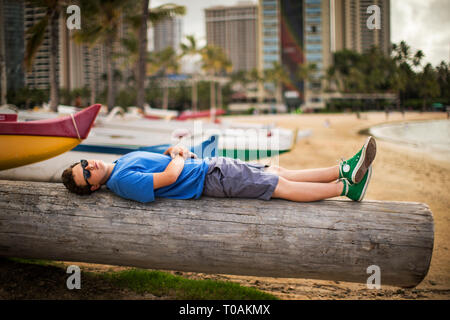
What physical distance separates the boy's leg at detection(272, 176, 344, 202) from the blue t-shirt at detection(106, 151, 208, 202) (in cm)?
64

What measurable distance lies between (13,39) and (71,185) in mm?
5469

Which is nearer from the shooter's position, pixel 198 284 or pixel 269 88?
pixel 198 284

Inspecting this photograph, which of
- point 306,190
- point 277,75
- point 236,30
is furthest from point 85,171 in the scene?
point 236,30

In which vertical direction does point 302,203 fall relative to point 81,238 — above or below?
above

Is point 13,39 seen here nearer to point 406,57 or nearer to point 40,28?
point 40,28

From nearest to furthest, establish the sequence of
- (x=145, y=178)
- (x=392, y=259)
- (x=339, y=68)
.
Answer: (x=392, y=259) → (x=145, y=178) → (x=339, y=68)

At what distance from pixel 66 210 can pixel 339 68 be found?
7877 cm

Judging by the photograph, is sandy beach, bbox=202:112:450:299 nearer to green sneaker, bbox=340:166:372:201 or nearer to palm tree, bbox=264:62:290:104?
green sneaker, bbox=340:166:372:201

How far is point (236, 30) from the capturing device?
121 m

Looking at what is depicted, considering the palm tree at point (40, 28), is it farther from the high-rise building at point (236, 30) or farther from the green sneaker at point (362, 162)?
the high-rise building at point (236, 30)

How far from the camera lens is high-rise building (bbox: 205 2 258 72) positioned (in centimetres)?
11075
